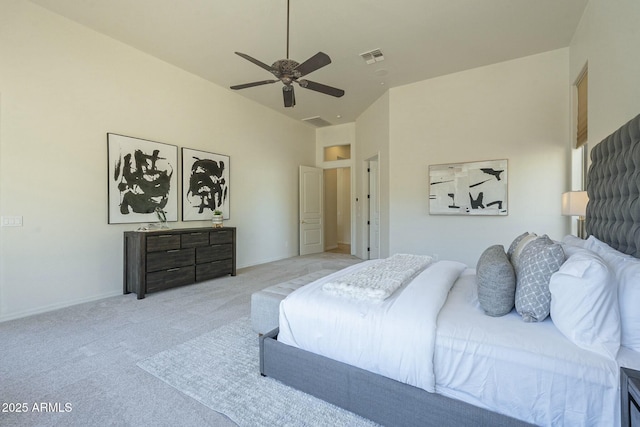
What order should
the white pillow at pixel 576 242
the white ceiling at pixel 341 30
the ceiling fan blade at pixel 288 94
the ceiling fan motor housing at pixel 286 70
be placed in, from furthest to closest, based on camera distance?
the white ceiling at pixel 341 30 → the ceiling fan blade at pixel 288 94 → the ceiling fan motor housing at pixel 286 70 → the white pillow at pixel 576 242

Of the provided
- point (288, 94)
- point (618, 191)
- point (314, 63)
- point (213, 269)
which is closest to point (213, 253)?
point (213, 269)

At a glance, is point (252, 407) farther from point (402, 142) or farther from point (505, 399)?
point (402, 142)

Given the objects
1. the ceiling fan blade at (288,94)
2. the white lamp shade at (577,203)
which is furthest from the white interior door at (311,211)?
the white lamp shade at (577,203)

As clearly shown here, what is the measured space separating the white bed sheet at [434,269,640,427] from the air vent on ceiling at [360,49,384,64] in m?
3.80

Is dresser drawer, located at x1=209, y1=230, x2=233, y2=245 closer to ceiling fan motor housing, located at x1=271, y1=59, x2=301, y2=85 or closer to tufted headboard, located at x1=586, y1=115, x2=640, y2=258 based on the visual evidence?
ceiling fan motor housing, located at x1=271, y1=59, x2=301, y2=85

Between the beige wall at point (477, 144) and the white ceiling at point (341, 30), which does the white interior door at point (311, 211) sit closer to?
the beige wall at point (477, 144)

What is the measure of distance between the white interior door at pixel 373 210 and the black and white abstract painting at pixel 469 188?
1.66 m

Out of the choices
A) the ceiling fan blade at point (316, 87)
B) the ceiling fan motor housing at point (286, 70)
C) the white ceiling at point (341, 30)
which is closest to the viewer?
the ceiling fan motor housing at point (286, 70)

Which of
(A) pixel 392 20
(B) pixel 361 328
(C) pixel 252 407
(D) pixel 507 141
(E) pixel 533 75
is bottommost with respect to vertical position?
(C) pixel 252 407

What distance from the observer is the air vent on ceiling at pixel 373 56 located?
13.2 ft

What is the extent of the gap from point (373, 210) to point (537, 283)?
5128 millimetres

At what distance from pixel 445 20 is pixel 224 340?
425cm

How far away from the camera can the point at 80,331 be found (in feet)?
8.96

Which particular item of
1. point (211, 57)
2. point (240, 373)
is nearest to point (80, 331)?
point (240, 373)
